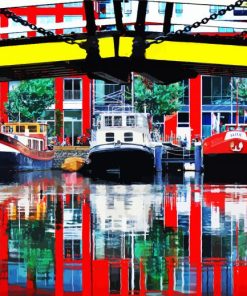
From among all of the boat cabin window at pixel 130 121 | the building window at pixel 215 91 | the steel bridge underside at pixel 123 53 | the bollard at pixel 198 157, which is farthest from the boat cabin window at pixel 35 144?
the steel bridge underside at pixel 123 53

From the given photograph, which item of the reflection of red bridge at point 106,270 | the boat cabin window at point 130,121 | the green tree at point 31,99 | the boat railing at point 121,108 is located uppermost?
the green tree at point 31,99

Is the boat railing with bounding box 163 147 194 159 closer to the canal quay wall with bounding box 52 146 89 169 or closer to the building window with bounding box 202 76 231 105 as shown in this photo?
the canal quay wall with bounding box 52 146 89 169

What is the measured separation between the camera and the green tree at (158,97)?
7525 centimetres

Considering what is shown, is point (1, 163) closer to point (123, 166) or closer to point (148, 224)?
point (123, 166)

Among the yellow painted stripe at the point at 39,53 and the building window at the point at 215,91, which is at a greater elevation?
the building window at the point at 215,91

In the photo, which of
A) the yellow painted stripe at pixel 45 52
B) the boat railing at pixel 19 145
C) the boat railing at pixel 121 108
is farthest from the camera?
the boat railing at pixel 121 108

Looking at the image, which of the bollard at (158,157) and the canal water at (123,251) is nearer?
the canal water at (123,251)

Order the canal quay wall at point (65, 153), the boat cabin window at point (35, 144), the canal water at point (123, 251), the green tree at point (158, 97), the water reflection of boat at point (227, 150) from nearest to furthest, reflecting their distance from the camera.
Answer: the canal water at point (123, 251) → the water reflection of boat at point (227, 150) → the boat cabin window at point (35, 144) → the canal quay wall at point (65, 153) → the green tree at point (158, 97)

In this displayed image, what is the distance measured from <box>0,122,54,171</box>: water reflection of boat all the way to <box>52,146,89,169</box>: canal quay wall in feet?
4.37

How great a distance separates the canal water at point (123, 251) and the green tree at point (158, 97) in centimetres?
5640

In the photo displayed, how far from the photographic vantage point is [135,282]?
849 centimetres

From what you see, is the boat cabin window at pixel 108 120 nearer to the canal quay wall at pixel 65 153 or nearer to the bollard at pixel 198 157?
the bollard at pixel 198 157

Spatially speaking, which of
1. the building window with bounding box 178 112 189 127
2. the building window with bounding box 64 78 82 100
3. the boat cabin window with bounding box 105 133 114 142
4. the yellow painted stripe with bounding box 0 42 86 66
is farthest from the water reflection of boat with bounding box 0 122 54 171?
the yellow painted stripe with bounding box 0 42 86 66

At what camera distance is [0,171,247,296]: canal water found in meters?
8.35
